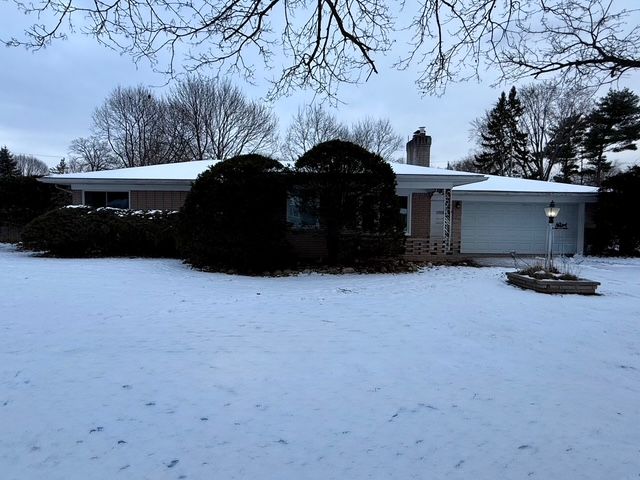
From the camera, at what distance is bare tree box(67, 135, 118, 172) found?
33312 millimetres

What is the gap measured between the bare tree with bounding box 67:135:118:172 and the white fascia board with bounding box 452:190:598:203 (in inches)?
1148

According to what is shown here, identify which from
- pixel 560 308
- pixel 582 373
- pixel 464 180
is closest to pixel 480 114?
pixel 464 180

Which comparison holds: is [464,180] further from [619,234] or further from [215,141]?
[215,141]

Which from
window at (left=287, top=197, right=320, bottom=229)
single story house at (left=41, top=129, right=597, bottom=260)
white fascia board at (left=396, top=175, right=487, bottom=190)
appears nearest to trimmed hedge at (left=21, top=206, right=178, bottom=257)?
single story house at (left=41, top=129, right=597, bottom=260)

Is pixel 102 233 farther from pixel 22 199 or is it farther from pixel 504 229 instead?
pixel 504 229

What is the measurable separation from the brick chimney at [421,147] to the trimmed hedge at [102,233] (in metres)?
11.5

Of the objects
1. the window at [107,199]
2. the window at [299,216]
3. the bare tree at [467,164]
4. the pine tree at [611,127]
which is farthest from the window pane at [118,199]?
the bare tree at [467,164]

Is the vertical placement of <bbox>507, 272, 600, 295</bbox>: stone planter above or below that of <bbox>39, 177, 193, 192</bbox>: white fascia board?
below

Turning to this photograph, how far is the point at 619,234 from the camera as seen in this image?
15.1 meters

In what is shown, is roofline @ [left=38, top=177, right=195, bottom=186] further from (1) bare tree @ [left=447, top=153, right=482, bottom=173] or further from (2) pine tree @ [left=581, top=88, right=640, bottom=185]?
(1) bare tree @ [left=447, top=153, right=482, bottom=173]

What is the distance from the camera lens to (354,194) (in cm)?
1030

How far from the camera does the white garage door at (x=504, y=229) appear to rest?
1589 centimetres

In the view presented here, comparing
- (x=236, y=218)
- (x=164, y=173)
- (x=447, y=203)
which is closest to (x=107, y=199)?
(x=164, y=173)

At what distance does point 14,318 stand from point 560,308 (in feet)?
26.8
